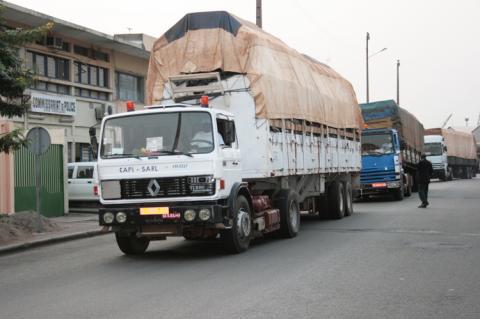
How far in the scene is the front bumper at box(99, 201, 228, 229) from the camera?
998 centimetres

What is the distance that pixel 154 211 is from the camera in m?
10.1

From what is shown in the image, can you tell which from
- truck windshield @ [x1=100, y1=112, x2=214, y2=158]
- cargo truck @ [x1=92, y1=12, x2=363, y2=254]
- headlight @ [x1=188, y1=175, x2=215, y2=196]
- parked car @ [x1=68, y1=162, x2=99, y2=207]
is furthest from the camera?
parked car @ [x1=68, y1=162, x2=99, y2=207]

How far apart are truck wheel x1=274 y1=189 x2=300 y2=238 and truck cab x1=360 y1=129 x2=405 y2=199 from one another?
12.0 metres

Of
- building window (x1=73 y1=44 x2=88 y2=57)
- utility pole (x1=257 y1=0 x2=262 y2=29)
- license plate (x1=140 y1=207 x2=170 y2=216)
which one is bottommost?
license plate (x1=140 y1=207 x2=170 y2=216)

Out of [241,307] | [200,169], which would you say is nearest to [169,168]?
[200,169]

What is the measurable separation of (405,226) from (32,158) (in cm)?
1113

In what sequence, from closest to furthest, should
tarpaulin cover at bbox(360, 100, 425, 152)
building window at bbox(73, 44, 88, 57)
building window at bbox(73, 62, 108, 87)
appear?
building window at bbox(73, 44, 88, 57) < building window at bbox(73, 62, 108, 87) < tarpaulin cover at bbox(360, 100, 425, 152)

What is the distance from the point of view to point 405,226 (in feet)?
48.6

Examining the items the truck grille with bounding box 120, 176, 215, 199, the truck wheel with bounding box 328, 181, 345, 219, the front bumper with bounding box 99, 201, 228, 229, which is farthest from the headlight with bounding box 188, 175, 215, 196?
the truck wheel with bounding box 328, 181, 345, 219

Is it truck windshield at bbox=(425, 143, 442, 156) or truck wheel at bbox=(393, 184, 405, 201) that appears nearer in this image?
truck wheel at bbox=(393, 184, 405, 201)

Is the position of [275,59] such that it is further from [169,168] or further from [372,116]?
[372,116]

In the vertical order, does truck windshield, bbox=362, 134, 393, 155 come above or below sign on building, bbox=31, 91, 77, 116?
below

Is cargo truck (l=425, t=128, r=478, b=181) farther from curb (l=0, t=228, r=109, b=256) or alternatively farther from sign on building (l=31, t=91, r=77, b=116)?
curb (l=0, t=228, r=109, b=256)

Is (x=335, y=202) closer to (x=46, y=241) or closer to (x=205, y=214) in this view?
(x=46, y=241)
